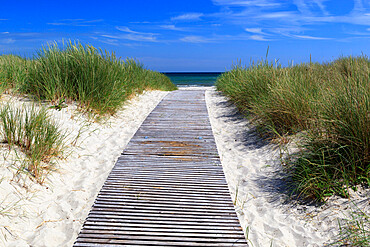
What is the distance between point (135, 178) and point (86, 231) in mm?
875

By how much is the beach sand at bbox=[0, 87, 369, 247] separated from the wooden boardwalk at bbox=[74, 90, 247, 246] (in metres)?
0.13

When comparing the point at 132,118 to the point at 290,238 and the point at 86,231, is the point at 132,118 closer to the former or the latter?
the point at 86,231

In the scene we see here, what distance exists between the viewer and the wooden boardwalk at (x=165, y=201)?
80.0 inches

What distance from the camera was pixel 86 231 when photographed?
2088 mm

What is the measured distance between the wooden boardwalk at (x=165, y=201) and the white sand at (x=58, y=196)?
0.15 m

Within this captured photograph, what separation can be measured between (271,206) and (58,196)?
207 cm

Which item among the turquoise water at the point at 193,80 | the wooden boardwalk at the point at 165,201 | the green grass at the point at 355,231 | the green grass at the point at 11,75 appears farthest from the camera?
the turquoise water at the point at 193,80

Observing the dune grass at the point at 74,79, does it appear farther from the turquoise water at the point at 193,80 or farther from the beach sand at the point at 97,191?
the turquoise water at the point at 193,80

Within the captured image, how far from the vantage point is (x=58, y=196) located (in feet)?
8.71

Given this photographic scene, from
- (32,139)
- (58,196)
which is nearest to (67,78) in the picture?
(32,139)

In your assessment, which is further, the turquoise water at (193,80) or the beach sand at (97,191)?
the turquoise water at (193,80)

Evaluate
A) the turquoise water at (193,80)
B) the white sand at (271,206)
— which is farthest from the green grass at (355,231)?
the turquoise water at (193,80)

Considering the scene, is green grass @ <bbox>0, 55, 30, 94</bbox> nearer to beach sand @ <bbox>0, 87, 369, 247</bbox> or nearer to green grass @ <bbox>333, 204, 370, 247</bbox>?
beach sand @ <bbox>0, 87, 369, 247</bbox>

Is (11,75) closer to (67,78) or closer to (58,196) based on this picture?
(67,78)
